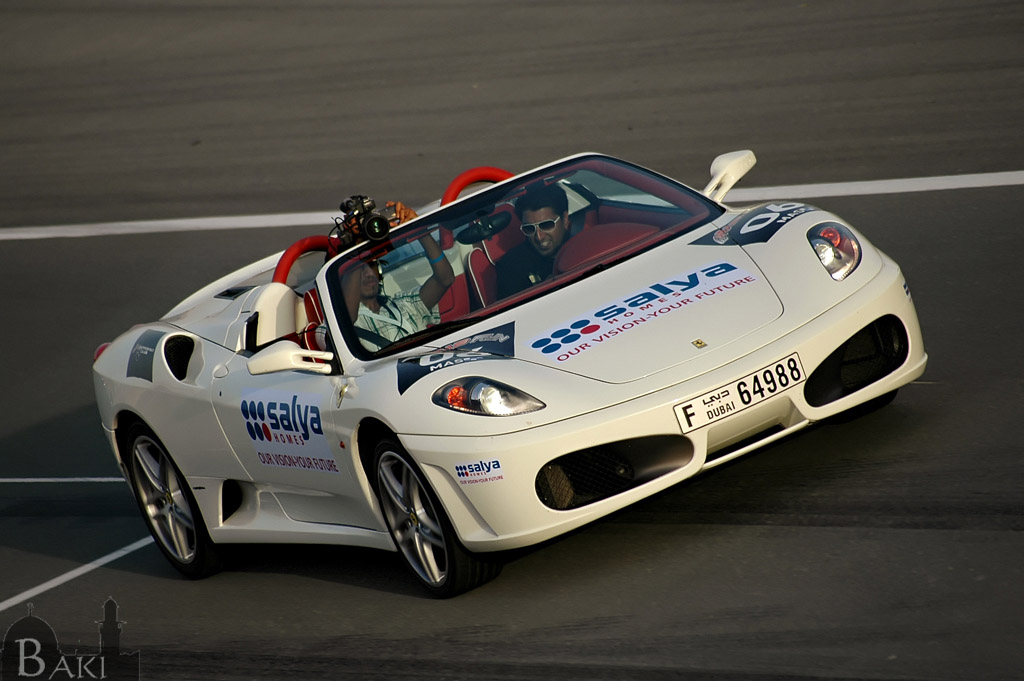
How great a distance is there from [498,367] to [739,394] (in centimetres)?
88

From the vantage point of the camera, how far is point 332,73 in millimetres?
16609

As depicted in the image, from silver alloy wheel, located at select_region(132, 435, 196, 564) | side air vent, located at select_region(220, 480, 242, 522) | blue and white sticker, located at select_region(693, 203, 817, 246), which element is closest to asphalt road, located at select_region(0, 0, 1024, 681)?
silver alloy wheel, located at select_region(132, 435, 196, 564)

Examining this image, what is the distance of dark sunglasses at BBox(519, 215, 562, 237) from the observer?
21.0ft

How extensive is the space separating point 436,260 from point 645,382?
1.40 m

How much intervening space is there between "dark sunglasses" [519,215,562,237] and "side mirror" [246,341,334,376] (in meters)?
1.11

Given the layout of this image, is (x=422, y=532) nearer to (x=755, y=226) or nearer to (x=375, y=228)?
(x=375, y=228)

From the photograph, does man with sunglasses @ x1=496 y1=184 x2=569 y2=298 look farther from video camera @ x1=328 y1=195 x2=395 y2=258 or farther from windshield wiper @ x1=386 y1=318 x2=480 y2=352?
video camera @ x1=328 y1=195 x2=395 y2=258

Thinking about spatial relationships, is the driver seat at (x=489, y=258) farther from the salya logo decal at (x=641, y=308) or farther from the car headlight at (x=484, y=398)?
the car headlight at (x=484, y=398)

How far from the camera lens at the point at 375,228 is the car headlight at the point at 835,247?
6.02 ft

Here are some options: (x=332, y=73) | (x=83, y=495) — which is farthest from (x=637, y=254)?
(x=332, y=73)

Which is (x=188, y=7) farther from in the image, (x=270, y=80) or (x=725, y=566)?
(x=725, y=566)

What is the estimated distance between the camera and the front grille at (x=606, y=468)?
5.17 meters

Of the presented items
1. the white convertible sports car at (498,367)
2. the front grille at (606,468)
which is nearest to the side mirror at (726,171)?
the white convertible sports car at (498,367)

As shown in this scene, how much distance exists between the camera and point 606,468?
5.21m
